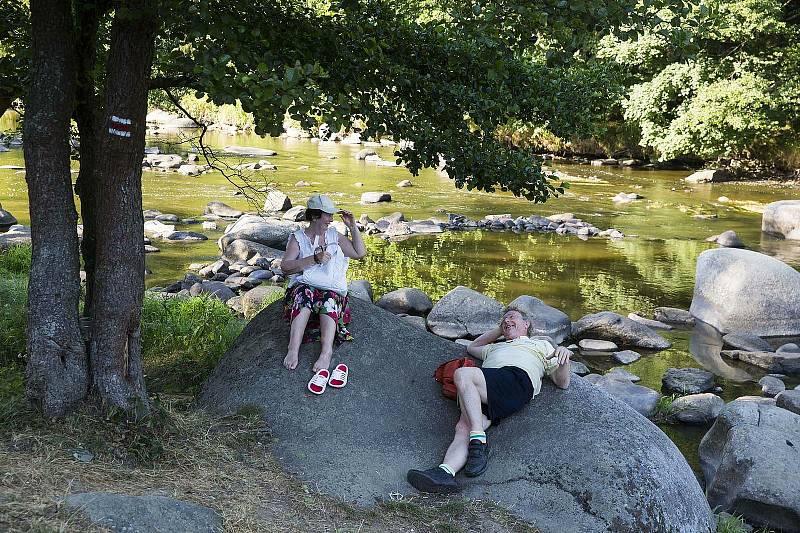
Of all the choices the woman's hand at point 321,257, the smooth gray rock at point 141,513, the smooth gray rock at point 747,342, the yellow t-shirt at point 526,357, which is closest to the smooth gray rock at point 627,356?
the smooth gray rock at point 747,342

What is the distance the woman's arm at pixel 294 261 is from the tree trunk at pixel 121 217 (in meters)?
1.41

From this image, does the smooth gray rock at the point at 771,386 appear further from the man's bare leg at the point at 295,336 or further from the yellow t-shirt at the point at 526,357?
the man's bare leg at the point at 295,336

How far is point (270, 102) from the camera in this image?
4.62 metres

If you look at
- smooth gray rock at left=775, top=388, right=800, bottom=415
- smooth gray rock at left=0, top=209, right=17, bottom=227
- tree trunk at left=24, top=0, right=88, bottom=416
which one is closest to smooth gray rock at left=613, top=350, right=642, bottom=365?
smooth gray rock at left=775, top=388, right=800, bottom=415

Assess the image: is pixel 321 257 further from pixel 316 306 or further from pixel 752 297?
pixel 752 297

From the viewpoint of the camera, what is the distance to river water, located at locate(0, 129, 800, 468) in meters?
14.2

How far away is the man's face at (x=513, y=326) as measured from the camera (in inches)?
249

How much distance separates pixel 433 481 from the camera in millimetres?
5340

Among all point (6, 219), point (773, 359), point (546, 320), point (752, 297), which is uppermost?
point (6, 219)

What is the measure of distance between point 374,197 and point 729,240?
978 centimetres

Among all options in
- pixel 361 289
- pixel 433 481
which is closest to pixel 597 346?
pixel 361 289

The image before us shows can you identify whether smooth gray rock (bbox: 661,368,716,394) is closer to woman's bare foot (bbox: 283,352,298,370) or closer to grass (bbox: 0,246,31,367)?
woman's bare foot (bbox: 283,352,298,370)

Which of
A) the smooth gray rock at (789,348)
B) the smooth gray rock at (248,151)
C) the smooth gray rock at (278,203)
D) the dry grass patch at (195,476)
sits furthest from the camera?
the smooth gray rock at (248,151)

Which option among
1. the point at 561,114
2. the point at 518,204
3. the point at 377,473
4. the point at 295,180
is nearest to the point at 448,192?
the point at 518,204
